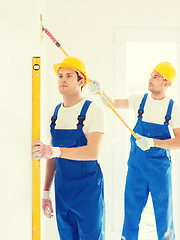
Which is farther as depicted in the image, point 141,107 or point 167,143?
point 141,107

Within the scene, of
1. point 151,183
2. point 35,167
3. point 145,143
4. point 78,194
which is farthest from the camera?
point 151,183

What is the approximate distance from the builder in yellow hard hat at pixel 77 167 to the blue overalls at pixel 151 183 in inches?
27.5

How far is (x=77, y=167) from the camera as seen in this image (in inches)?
73.0

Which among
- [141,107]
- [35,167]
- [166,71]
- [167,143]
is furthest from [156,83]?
[35,167]

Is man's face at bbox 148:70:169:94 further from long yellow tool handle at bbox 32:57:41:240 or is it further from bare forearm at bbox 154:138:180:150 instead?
long yellow tool handle at bbox 32:57:41:240

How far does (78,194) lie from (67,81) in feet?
2.27

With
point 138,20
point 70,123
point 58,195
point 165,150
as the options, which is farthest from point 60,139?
point 138,20

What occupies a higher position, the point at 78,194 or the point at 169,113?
the point at 169,113

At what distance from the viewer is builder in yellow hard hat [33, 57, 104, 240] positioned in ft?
5.95

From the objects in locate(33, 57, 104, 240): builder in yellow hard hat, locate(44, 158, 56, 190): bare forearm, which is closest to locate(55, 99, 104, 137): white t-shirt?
locate(33, 57, 104, 240): builder in yellow hard hat

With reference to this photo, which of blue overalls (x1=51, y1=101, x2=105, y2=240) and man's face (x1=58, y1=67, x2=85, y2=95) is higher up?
man's face (x1=58, y1=67, x2=85, y2=95)

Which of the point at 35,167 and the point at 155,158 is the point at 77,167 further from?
the point at 155,158

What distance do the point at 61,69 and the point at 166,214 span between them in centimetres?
144

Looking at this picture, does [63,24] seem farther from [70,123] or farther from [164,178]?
[164,178]
